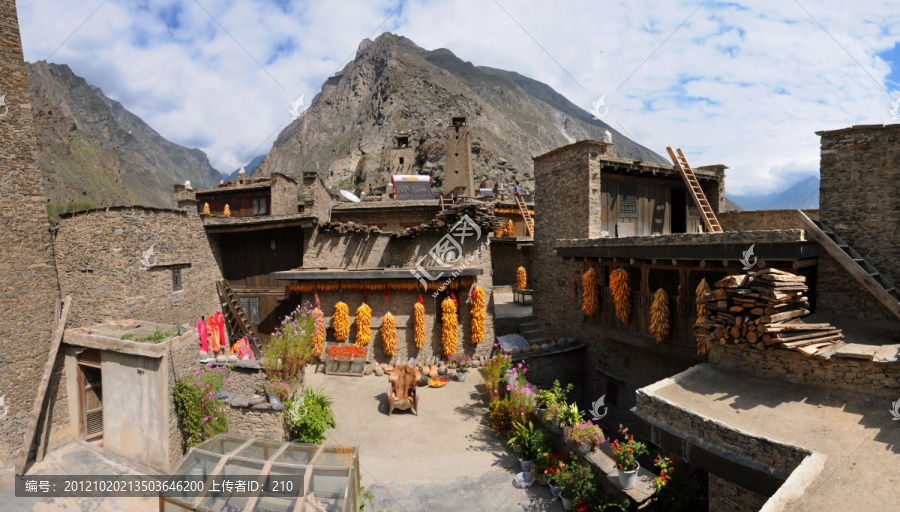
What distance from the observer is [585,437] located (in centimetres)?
845

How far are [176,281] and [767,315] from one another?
61.0 feet

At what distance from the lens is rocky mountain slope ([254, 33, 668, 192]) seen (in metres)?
71.1

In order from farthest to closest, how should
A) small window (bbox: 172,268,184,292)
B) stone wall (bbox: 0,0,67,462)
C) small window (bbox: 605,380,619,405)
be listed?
1. small window (bbox: 172,268,184,292)
2. small window (bbox: 605,380,619,405)
3. stone wall (bbox: 0,0,67,462)

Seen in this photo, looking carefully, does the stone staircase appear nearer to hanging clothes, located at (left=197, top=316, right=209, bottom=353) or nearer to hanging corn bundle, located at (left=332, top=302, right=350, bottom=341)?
hanging corn bundle, located at (left=332, top=302, right=350, bottom=341)

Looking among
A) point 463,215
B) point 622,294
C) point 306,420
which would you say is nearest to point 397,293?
point 463,215

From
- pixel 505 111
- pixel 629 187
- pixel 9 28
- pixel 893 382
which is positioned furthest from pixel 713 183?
pixel 505 111

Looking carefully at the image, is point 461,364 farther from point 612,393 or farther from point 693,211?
point 693,211

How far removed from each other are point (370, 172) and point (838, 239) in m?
69.6

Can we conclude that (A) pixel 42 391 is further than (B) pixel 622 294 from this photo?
No

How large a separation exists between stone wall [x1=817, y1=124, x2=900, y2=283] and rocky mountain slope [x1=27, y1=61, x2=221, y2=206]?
72.6 feet

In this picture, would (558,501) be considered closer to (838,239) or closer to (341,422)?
(341,422)

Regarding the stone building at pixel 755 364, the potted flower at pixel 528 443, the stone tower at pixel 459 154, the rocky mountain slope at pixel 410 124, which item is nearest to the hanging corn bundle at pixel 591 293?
the stone building at pixel 755 364

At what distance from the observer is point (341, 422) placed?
10.8 metres

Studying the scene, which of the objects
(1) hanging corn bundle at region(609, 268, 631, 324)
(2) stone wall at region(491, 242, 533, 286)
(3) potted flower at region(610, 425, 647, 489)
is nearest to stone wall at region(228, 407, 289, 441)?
(3) potted flower at region(610, 425, 647, 489)
